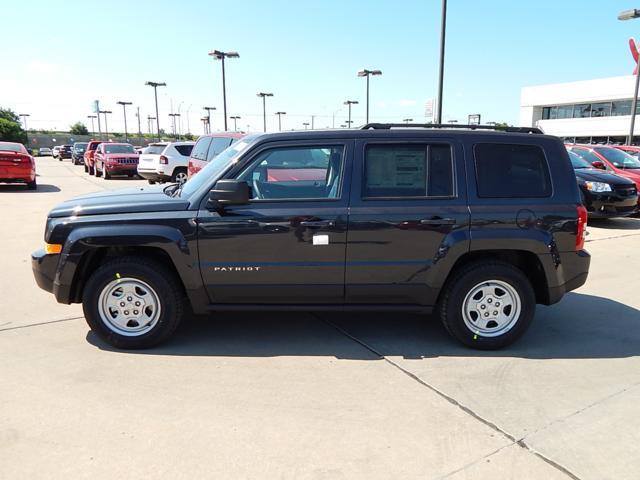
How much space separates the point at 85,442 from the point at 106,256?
68.9 inches

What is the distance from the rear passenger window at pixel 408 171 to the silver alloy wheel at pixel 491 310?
921 millimetres

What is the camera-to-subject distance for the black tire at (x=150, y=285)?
4027 millimetres

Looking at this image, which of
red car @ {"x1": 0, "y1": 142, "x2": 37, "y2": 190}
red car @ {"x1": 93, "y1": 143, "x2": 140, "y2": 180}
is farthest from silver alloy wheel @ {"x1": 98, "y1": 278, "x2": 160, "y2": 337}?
red car @ {"x1": 93, "y1": 143, "x2": 140, "y2": 180}

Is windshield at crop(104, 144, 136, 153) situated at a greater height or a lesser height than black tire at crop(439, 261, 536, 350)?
greater

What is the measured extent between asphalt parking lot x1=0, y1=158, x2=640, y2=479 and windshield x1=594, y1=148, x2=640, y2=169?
29.7ft

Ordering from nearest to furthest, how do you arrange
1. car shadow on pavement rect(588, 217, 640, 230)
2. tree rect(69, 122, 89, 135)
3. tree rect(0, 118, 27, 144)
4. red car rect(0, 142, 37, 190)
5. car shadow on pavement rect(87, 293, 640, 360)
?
car shadow on pavement rect(87, 293, 640, 360), car shadow on pavement rect(588, 217, 640, 230), red car rect(0, 142, 37, 190), tree rect(0, 118, 27, 144), tree rect(69, 122, 89, 135)

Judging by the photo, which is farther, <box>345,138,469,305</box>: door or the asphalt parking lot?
<box>345,138,469,305</box>: door

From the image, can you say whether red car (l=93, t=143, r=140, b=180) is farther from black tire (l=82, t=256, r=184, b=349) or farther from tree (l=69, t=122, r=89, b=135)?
tree (l=69, t=122, r=89, b=135)

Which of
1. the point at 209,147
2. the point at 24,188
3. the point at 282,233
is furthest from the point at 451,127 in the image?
the point at 24,188

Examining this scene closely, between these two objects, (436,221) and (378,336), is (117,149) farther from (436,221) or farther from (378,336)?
(436,221)

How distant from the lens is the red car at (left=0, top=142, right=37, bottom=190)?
52.1 ft

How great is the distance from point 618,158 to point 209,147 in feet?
34.6

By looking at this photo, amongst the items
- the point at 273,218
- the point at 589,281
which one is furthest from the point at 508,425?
the point at 589,281

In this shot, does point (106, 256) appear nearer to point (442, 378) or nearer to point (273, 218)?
point (273, 218)
